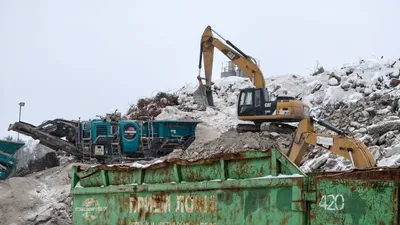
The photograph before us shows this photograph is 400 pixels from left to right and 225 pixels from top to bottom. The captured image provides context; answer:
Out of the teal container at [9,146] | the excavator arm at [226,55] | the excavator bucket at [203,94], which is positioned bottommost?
the teal container at [9,146]

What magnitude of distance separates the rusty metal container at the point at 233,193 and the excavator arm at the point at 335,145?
19.1ft

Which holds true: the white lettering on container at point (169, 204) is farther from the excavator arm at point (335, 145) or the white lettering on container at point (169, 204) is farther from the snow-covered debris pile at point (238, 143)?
the snow-covered debris pile at point (238, 143)

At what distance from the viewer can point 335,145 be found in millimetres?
12227

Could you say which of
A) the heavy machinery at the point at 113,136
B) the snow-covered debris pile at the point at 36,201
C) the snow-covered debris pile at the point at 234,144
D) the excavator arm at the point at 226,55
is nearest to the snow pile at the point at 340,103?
the snow-covered debris pile at the point at 234,144

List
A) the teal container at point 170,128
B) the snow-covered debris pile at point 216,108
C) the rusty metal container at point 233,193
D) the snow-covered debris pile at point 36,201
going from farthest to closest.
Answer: the snow-covered debris pile at point 216,108 < the teal container at point 170,128 < the snow-covered debris pile at point 36,201 < the rusty metal container at point 233,193

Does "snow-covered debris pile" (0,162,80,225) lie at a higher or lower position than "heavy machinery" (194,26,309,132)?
lower

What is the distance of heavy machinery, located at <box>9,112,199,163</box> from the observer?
21.5 metres

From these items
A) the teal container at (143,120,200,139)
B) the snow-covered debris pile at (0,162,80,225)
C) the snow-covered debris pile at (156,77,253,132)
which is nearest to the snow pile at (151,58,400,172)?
the snow-covered debris pile at (156,77,253,132)

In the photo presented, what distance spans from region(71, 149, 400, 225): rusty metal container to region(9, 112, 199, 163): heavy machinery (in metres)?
13.6

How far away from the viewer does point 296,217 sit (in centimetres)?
523

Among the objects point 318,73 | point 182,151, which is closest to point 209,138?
point 182,151

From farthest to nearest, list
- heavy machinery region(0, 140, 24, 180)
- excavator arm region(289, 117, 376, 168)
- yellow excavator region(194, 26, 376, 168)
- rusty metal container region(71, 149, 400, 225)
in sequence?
heavy machinery region(0, 140, 24, 180)
yellow excavator region(194, 26, 376, 168)
excavator arm region(289, 117, 376, 168)
rusty metal container region(71, 149, 400, 225)

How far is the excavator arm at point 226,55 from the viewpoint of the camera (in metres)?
23.4

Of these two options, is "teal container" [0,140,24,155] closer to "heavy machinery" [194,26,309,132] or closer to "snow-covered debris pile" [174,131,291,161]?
"snow-covered debris pile" [174,131,291,161]
